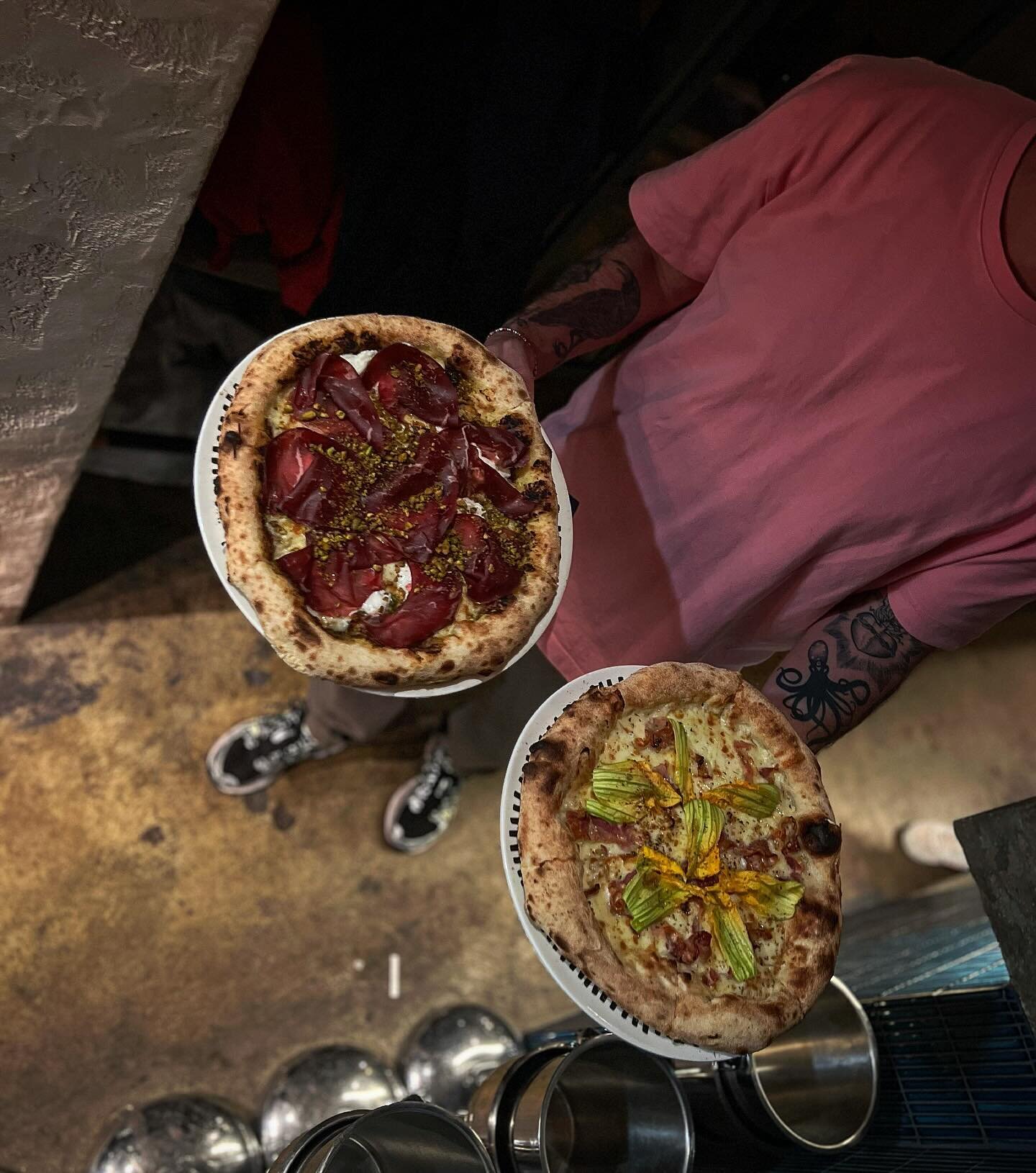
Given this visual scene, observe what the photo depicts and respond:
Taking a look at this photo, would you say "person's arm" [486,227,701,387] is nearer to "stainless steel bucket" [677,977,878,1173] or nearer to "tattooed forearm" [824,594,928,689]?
"tattooed forearm" [824,594,928,689]

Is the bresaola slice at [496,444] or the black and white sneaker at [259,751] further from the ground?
the bresaola slice at [496,444]

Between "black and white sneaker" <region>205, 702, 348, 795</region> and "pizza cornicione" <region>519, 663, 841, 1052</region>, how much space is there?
1.64 m

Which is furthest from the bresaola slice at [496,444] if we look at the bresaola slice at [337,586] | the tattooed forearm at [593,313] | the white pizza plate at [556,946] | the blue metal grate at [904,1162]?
the blue metal grate at [904,1162]

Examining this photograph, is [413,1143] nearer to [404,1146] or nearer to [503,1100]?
[404,1146]

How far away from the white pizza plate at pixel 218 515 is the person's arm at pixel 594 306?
0.27 metres

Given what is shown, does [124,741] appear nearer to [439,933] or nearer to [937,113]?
[439,933]

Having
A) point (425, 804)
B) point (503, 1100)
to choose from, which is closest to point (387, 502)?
point (503, 1100)

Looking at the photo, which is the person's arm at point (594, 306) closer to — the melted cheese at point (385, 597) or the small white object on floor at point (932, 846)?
the melted cheese at point (385, 597)

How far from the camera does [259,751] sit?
3336 mm

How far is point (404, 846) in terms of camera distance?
350 centimetres

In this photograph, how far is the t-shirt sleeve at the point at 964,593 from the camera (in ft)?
6.03

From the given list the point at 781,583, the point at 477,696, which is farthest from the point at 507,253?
the point at 477,696

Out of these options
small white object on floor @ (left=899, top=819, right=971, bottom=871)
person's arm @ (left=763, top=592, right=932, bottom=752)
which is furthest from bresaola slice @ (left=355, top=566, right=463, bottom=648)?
small white object on floor @ (left=899, top=819, right=971, bottom=871)

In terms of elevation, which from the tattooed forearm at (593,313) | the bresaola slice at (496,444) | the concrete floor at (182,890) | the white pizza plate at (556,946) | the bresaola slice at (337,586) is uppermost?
the tattooed forearm at (593,313)
